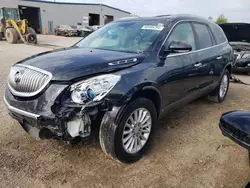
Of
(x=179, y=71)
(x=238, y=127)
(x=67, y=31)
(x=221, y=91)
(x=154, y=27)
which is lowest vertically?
(x=67, y=31)

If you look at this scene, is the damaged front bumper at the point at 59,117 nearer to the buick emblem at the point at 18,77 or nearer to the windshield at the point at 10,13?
the buick emblem at the point at 18,77

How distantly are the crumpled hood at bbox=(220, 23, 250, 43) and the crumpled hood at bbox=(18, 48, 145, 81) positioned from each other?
823 cm

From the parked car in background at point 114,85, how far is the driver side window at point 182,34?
0.05ft

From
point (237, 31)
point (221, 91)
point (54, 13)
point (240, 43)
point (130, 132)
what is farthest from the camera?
point (54, 13)

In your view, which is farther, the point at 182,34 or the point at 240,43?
the point at 240,43

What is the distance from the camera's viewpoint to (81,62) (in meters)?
A: 2.73

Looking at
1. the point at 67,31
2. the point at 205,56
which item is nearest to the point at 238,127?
the point at 205,56

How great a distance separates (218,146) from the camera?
11.5ft

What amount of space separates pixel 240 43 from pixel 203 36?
689 cm

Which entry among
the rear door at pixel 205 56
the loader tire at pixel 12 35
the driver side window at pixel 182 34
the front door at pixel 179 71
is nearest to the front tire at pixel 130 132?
the front door at pixel 179 71

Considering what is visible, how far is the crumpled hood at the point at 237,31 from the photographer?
9.71m

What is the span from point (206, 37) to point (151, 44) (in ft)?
5.93

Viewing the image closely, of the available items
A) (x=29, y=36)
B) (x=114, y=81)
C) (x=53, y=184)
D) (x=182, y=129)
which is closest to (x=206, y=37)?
(x=182, y=129)

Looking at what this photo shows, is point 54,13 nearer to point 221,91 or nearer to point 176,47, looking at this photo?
point 221,91
